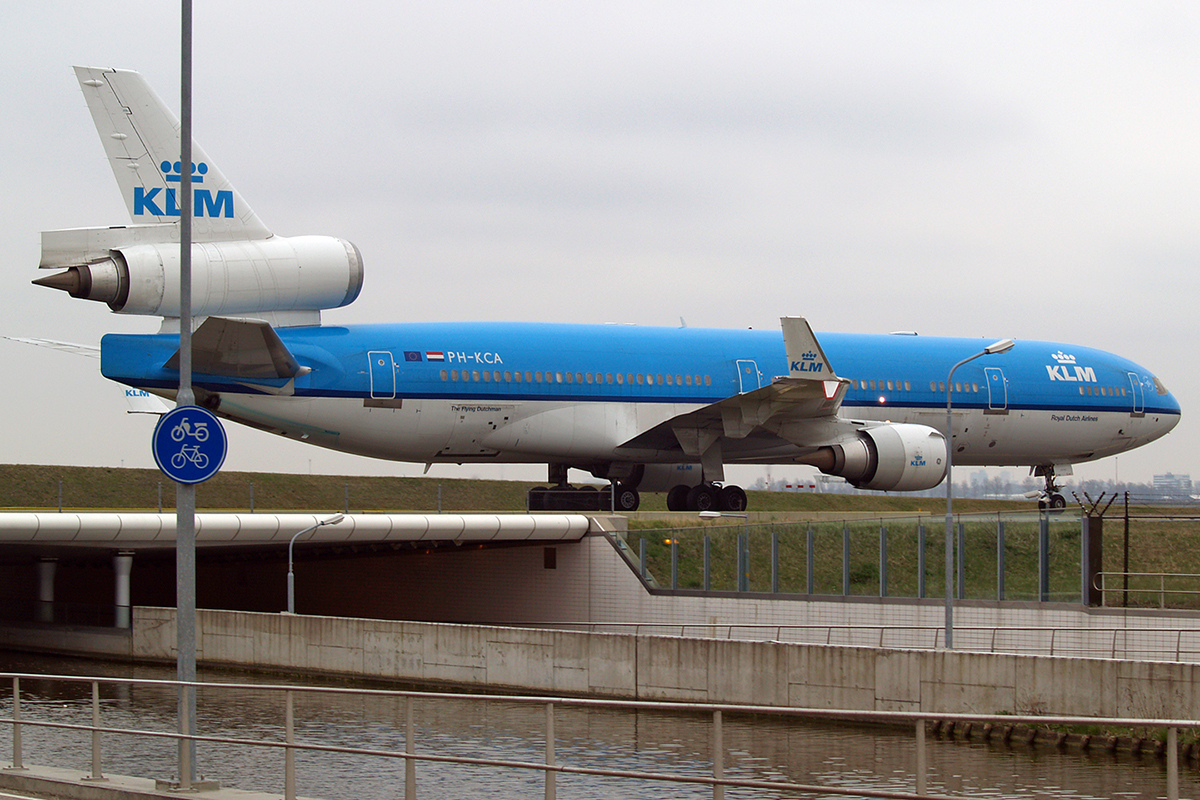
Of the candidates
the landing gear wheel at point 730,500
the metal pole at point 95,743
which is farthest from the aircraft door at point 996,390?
the metal pole at point 95,743

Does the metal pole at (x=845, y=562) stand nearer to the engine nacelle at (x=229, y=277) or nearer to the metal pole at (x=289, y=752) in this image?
the engine nacelle at (x=229, y=277)

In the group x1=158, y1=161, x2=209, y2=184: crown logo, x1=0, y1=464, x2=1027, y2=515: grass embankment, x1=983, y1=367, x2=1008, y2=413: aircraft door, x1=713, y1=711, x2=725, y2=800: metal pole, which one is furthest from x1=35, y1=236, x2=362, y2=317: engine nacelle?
x1=0, y1=464, x2=1027, y2=515: grass embankment

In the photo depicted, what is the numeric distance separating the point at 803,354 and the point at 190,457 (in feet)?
65.6

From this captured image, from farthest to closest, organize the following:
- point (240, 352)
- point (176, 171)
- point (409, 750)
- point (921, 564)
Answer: point (921, 564) → point (176, 171) → point (240, 352) → point (409, 750)

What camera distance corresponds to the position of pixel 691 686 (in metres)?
23.2

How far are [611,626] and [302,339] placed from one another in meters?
10.3

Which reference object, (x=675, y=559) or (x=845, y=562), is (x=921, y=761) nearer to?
(x=845, y=562)

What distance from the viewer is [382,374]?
3028 cm

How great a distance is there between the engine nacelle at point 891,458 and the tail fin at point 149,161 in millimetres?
13885

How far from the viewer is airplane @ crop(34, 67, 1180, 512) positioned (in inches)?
1093

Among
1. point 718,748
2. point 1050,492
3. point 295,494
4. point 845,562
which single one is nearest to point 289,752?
point 718,748

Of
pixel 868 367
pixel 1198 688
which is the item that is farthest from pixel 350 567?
pixel 1198 688

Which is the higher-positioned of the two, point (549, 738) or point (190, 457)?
point (190, 457)

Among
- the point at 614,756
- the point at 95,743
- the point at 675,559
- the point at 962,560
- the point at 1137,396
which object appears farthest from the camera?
the point at 1137,396
